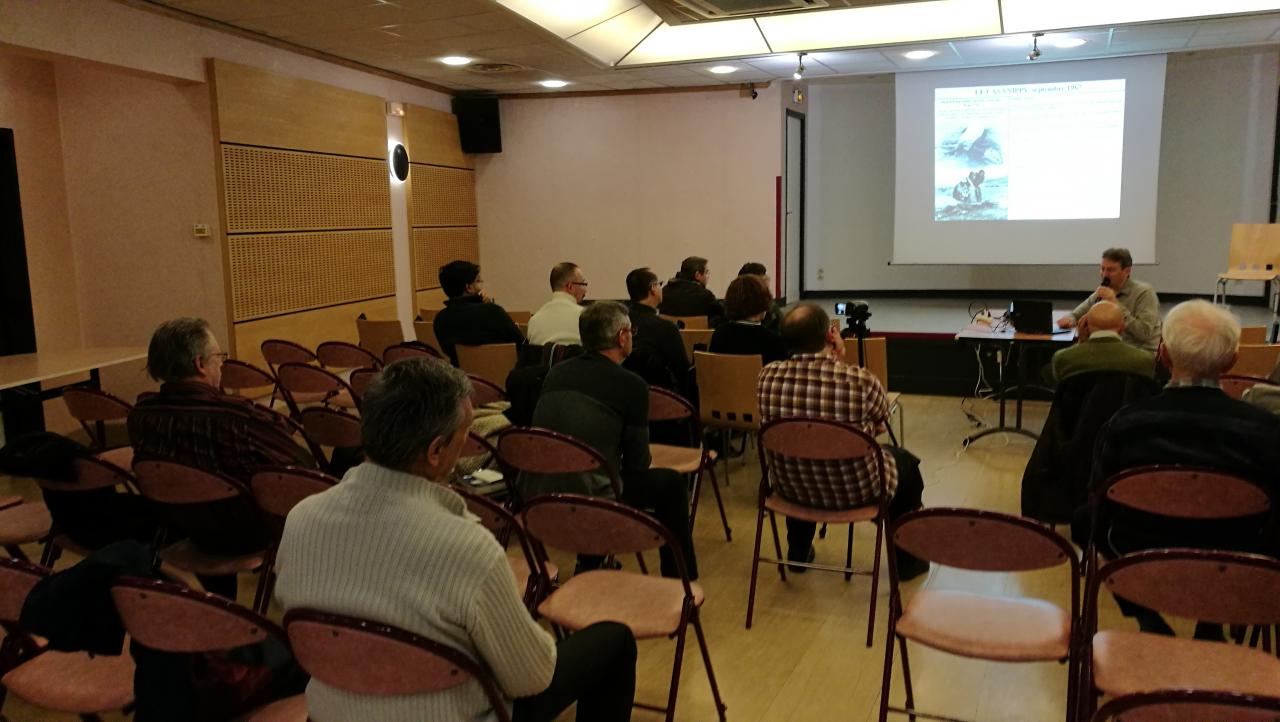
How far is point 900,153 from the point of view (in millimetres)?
9688

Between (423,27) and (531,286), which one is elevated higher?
(423,27)

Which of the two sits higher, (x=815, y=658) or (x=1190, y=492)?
(x=1190, y=492)

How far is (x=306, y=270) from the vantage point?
793 centimetres

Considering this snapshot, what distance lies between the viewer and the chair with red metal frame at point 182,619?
72.4 inches

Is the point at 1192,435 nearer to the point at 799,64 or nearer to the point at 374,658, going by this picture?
the point at 374,658

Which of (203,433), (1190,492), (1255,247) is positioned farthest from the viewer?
(1255,247)

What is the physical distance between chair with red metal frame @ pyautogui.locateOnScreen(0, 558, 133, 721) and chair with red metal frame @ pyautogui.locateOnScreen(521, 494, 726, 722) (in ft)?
3.51

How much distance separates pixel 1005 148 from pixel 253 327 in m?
7.43

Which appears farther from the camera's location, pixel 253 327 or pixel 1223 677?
pixel 253 327

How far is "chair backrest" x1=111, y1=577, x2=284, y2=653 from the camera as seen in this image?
1.84 meters

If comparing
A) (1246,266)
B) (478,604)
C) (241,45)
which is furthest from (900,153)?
(478,604)

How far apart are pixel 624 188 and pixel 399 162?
8.33 ft

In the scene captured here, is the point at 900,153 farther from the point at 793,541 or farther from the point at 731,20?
the point at 793,541

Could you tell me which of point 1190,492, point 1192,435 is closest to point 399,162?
point 1192,435
